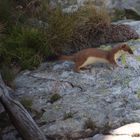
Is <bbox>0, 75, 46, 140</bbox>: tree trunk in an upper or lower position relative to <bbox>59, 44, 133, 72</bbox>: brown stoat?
lower

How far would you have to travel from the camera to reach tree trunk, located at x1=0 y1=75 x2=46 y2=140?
548 centimetres

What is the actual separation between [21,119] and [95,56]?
1.67 metres

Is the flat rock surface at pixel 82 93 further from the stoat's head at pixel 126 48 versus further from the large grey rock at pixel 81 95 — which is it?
the stoat's head at pixel 126 48

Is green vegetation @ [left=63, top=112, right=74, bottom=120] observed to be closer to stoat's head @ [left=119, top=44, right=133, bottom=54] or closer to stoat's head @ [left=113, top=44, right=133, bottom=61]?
stoat's head @ [left=113, top=44, right=133, bottom=61]

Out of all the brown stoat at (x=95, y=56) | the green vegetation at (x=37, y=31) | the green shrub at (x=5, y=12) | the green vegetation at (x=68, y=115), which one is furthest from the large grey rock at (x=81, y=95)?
the green shrub at (x=5, y=12)

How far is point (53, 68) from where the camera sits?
22.7 feet

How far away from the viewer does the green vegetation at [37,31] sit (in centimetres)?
703

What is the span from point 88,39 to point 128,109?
2074mm

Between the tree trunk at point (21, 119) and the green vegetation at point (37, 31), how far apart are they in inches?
33.1

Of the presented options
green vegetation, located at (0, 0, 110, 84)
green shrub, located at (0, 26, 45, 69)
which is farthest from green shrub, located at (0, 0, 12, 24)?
green shrub, located at (0, 26, 45, 69)

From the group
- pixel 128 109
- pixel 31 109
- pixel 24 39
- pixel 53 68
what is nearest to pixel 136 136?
pixel 128 109

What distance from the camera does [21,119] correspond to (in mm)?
5539

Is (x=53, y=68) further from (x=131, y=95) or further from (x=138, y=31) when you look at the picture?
(x=138, y=31)

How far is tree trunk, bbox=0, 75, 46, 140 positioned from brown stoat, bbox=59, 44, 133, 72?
1378 millimetres
